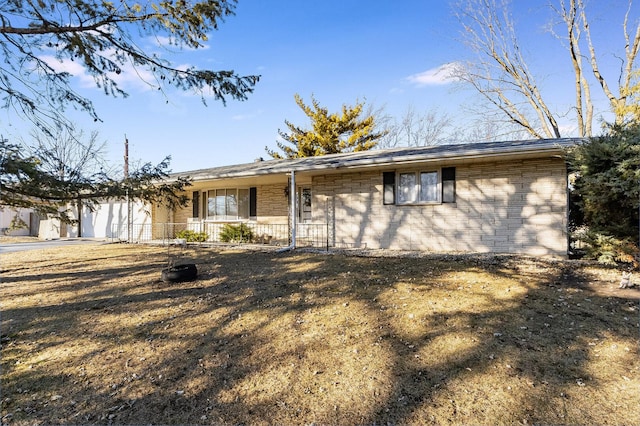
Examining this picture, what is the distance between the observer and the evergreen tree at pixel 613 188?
5523 millimetres

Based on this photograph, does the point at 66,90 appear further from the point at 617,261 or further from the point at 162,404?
the point at 617,261

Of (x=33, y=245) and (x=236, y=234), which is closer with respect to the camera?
(x=236, y=234)

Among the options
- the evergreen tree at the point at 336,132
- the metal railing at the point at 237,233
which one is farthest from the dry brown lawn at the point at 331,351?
the evergreen tree at the point at 336,132

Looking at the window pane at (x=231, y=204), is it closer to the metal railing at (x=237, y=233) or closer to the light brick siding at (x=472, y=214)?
the metal railing at (x=237, y=233)

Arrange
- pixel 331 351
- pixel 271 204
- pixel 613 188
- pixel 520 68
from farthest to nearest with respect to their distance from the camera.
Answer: pixel 520 68 < pixel 271 204 < pixel 613 188 < pixel 331 351

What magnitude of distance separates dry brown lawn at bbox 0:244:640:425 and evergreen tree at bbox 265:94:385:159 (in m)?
19.0

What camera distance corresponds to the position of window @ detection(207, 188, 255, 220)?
13938mm

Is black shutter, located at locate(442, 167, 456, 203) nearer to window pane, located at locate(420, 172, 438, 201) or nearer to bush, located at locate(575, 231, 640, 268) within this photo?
window pane, located at locate(420, 172, 438, 201)

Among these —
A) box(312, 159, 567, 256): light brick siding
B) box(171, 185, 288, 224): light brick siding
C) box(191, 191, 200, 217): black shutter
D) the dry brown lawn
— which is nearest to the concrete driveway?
box(191, 191, 200, 217): black shutter

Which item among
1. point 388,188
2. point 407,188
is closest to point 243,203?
point 388,188

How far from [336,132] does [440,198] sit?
1612 centimetres

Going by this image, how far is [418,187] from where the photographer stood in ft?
32.2

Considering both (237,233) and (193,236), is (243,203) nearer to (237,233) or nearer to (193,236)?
(237,233)

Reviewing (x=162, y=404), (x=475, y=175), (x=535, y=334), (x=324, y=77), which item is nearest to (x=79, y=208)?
(x=162, y=404)
